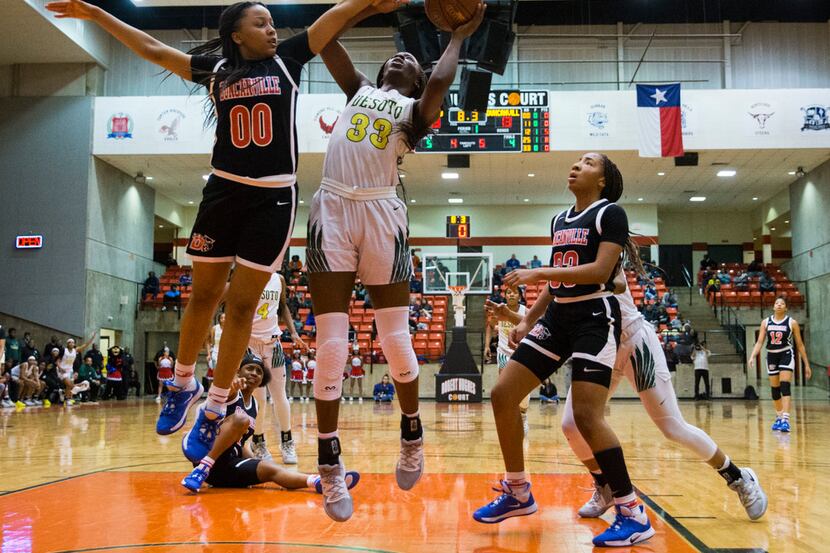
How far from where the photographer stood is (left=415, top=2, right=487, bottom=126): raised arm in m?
3.54

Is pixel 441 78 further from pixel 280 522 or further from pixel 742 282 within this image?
pixel 742 282

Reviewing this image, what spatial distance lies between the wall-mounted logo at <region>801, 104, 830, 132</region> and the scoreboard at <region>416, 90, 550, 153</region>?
7.51 meters

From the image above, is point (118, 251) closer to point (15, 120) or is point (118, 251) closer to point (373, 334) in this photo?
point (15, 120)

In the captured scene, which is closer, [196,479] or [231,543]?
[231,543]

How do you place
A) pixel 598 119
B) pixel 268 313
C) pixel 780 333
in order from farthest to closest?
1. pixel 598 119
2. pixel 780 333
3. pixel 268 313

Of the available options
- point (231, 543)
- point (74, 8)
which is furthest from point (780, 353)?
point (74, 8)

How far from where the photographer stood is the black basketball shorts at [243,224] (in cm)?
355

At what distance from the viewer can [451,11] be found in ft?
12.0

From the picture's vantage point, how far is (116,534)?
3.80 metres

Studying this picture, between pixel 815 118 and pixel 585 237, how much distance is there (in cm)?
1974

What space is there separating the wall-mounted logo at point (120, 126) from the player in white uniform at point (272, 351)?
16.5 m

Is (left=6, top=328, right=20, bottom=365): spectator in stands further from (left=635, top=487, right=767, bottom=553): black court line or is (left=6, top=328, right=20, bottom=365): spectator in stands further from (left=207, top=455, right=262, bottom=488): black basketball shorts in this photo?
(left=635, top=487, right=767, bottom=553): black court line

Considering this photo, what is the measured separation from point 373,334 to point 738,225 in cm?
1934

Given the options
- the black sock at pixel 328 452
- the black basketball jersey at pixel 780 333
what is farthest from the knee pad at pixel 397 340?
the black basketball jersey at pixel 780 333
